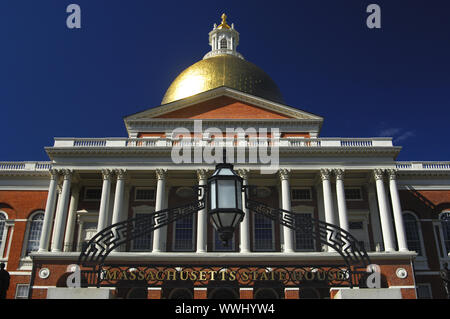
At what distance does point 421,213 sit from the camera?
3894 centimetres

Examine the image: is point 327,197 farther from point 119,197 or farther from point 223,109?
point 119,197

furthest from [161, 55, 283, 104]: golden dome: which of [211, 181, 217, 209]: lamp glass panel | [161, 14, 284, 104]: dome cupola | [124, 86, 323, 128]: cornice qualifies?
[211, 181, 217, 209]: lamp glass panel

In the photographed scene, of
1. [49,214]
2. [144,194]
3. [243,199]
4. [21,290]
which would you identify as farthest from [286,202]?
[21,290]

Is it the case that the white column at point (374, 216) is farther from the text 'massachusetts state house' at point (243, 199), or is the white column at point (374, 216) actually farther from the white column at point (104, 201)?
the white column at point (104, 201)

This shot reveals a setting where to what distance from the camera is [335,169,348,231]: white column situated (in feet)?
113

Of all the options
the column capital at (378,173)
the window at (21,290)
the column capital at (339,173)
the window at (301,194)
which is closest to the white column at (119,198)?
the window at (21,290)

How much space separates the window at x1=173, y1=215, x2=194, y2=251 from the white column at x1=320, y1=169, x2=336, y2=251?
10152 millimetres

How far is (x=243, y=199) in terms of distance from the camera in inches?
1270

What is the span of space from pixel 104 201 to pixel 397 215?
2132 cm

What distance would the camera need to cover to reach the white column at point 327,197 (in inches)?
1358
